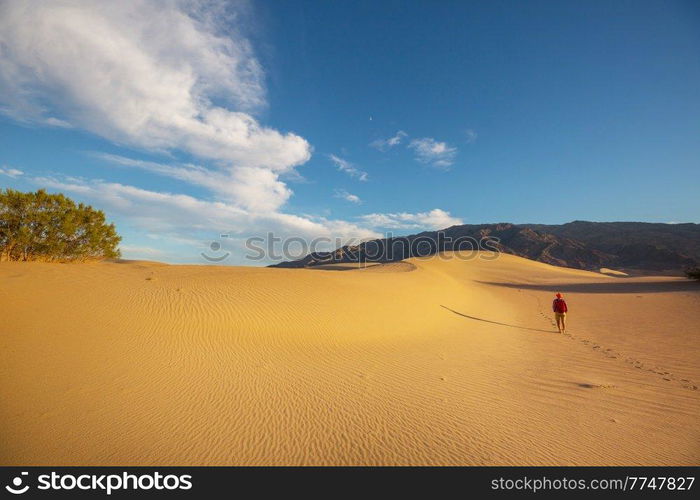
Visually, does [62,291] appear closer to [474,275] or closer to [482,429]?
[482,429]

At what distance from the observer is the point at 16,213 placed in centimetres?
1534

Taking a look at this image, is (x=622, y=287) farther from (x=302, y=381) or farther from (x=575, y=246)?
(x=575, y=246)

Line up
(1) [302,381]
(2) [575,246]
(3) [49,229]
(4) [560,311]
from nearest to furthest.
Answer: (1) [302,381] < (4) [560,311] < (3) [49,229] < (2) [575,246]

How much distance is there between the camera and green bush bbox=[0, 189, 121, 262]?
15289 millimetres

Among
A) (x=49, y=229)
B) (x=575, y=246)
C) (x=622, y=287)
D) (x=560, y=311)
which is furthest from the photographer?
(x=575, y=246)

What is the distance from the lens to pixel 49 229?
53.9ft

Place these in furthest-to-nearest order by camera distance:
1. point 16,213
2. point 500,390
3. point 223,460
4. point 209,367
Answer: point 16,213, point 209,367, point 500,390, point 223,460

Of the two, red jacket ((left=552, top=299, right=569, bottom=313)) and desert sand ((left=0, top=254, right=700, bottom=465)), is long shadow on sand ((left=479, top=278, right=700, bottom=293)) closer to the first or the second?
desert sand ((left=0, top=254, right=700, bottom=465))

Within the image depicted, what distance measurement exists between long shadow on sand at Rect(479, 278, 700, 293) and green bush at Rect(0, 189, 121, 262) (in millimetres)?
33770

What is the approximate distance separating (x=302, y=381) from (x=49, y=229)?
1957cm

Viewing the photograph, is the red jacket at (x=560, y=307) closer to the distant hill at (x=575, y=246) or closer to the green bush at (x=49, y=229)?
the green bush at (x=49, y=229)

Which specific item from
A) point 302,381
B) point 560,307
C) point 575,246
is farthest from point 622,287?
point 575,246

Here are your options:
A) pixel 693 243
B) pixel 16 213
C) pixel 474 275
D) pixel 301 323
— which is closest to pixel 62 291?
pixel 301 323
